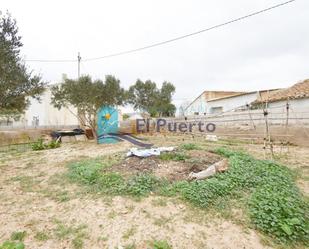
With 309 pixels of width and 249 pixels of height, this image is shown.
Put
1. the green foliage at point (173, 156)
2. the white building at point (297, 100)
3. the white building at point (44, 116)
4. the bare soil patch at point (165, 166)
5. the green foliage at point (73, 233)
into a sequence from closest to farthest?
A: the green foliage at point (73, 233), the bare soil patch at point (165, 166), the green foliage at point (173, 156), the white building at point (297, 100), the white building at point (44, 116)

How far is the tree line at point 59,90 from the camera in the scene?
18.1 feet

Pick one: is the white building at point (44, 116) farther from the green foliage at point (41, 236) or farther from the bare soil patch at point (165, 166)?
the green foliage at point (41, 236)

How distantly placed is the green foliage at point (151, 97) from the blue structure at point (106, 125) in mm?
12080

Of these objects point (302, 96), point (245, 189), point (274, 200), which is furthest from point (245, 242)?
point (302, 96)

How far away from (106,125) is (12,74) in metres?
6.97

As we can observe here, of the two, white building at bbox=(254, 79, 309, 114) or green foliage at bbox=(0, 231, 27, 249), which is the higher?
white building at bbox=(254, 79, 309, 114)

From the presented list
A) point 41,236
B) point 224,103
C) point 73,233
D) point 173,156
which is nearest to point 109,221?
point 73,233

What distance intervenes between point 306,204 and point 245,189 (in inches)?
36.1

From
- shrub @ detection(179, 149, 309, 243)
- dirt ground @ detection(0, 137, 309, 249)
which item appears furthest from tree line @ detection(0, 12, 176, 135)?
shrub @ detection(179, 149, 309, 243)

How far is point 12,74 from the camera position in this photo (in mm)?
5531

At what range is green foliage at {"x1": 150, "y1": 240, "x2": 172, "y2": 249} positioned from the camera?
274 cm

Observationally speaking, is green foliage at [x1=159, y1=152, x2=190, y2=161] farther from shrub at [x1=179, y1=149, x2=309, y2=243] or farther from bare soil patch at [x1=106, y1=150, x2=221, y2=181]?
shrub at [x1=179, y1=149, x2=309, y2=243]

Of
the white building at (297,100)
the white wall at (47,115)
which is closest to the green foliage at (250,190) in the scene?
the white building at (297,100)

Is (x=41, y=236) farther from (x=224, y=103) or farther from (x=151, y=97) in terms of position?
(x=151, y=97)
